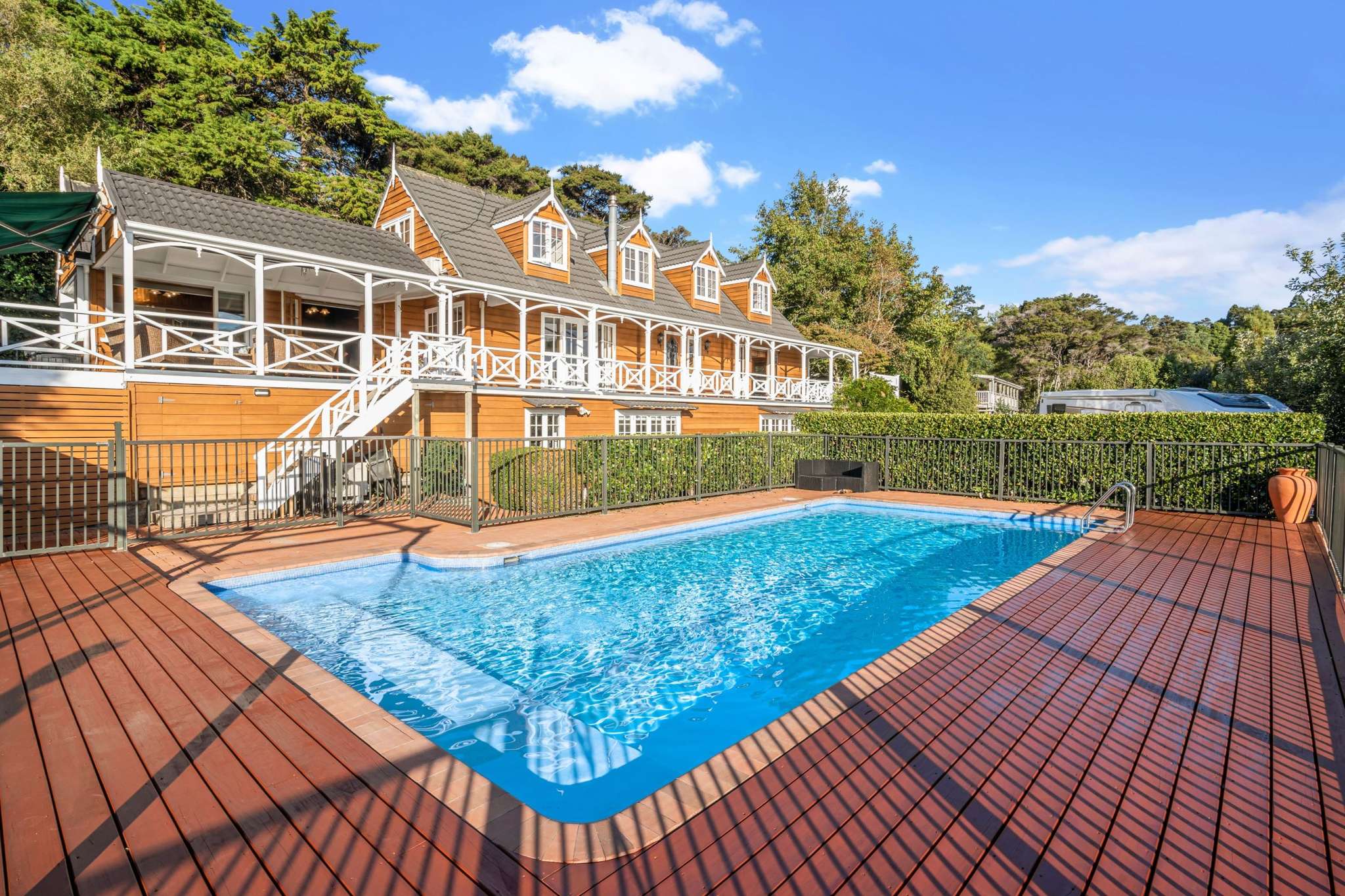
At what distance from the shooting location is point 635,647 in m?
6.41

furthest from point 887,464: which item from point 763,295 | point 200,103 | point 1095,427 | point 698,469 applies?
point 200,103

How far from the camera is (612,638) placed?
6.62 metres

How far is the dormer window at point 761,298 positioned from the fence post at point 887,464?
11.9 m

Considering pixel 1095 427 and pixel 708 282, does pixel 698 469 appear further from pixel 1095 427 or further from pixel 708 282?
pixel 708 282

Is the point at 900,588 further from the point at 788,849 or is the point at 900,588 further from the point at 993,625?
the point at 788,849

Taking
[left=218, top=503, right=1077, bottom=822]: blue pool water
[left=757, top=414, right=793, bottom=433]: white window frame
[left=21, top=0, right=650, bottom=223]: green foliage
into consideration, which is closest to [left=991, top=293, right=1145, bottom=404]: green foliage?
[left=757, top=414, right=793, bottom=433]: white window frame

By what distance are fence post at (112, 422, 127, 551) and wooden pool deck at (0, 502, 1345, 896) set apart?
9.78 feet

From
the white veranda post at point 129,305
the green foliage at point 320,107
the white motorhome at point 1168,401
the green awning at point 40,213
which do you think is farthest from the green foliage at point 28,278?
the white motorhome at point 1168,401

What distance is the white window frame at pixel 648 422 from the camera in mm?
19703

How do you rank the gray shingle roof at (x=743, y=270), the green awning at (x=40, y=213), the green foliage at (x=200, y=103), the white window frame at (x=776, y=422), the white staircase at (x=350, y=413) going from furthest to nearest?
Result: the gray shingle roof at (x=743, y=270) < the white window frame at (x=776, y=422) < the green foliage at (x=200, y=103) < the white staircase at (x=350, y=413) < the green awning at (x=40, y=213)

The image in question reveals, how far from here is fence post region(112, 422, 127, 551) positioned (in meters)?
7.64

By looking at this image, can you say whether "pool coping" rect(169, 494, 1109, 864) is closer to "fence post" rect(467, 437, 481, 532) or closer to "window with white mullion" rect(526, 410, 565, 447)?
"fence post" rect(467, 437, 481, 532)

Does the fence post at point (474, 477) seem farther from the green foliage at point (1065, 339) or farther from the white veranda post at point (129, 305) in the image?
the green foliage at point (1065, 339)

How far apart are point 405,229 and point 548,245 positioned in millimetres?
4109
